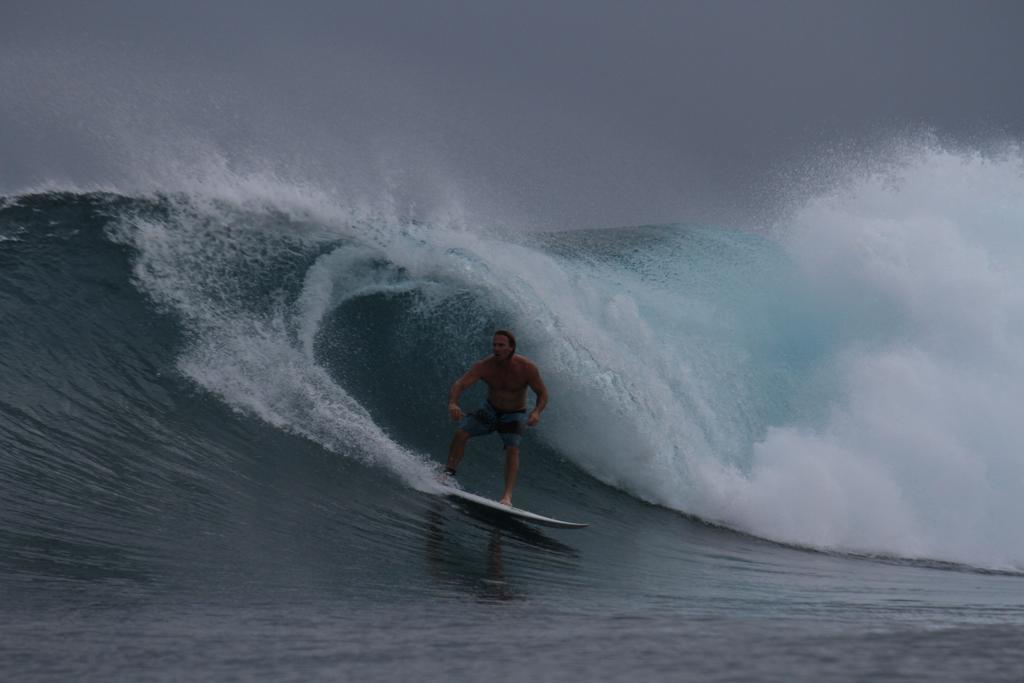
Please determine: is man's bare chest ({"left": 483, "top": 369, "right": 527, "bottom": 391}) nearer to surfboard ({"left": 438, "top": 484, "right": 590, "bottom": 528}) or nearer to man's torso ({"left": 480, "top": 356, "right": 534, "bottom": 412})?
man's torso ({"left": 480, "top": 356, "right": 534, "bottom": 412})

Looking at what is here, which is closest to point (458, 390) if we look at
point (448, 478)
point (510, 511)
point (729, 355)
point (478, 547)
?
point (448, 478)

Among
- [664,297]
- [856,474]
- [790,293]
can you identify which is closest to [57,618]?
[856,474]

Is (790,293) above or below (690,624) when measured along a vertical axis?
above

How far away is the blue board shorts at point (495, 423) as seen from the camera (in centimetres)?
789

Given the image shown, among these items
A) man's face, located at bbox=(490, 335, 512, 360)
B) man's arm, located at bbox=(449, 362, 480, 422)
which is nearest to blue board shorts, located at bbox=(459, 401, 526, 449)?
man's arm, located at bbox=(449, 362, 480, 422)

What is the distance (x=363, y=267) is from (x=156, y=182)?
8.73ft

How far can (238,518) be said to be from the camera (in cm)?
616

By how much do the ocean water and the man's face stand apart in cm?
110

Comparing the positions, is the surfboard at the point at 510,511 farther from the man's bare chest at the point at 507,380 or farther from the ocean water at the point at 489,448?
the man's bare chest at the point at 507,380

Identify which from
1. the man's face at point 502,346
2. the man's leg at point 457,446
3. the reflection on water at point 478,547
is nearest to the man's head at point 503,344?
the man's face at point 502,346

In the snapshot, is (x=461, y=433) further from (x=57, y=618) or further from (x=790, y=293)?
(x=790, y=293)

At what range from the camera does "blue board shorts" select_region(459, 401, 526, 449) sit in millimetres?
7887

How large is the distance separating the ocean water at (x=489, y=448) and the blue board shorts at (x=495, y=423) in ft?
1.89

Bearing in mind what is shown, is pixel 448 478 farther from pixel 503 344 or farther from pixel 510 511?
pixel 503 344
